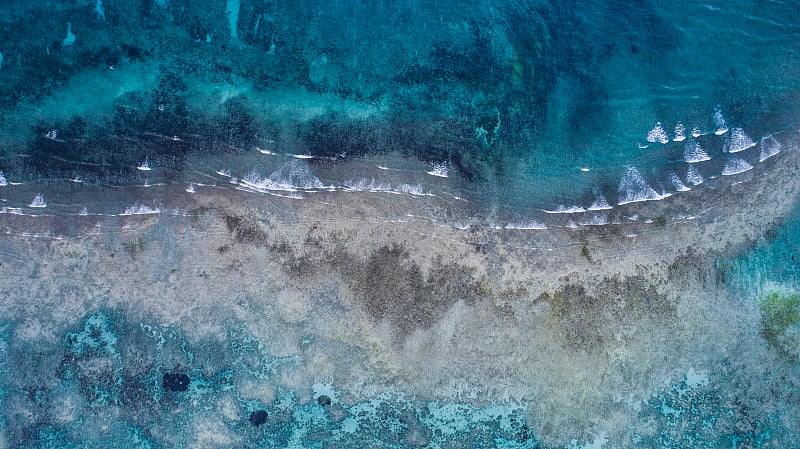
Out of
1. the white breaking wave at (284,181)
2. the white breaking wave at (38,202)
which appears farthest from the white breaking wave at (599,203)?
the white breaking wave at (38,202)

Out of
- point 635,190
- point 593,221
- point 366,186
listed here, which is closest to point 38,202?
point 366,186

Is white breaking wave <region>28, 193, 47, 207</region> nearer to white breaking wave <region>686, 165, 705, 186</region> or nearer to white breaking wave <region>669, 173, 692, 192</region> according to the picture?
white breaking wave <region>669, 173, 692, 192</region>

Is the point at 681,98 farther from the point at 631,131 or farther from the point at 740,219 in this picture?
the point at 740,219

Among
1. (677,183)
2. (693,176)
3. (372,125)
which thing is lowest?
(372,125)

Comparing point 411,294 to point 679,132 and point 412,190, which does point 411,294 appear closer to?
point 412,190

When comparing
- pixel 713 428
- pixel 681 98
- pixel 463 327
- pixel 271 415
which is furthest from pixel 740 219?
pixel 271 415

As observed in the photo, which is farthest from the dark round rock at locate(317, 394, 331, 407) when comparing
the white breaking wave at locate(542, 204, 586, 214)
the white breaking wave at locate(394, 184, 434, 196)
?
the white breaking wave at locate(542, 204, 586, 214)
